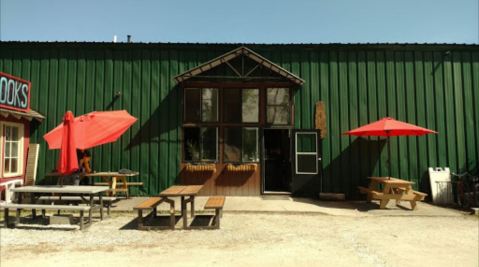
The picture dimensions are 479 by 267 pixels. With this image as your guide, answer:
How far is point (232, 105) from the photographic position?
37.1 feet

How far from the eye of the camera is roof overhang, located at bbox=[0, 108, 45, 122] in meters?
9.04

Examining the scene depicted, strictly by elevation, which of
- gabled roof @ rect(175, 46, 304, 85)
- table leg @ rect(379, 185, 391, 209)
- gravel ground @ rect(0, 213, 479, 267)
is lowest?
gravel ground @ rect(0, 213, 479, 267)

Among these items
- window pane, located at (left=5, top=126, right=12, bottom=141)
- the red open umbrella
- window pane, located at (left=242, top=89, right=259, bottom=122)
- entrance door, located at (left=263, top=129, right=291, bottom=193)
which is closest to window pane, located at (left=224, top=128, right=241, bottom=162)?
window pane, located at (left=242, top=89, right=259, bottom=122)

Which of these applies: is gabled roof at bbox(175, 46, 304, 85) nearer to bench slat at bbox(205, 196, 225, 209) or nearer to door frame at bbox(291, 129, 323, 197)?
door frame at bbox(291, 129, 323, 197)

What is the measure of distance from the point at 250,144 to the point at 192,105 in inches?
89.7

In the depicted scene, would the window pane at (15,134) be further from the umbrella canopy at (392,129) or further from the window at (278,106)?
the umbrella canopy at (392,129)

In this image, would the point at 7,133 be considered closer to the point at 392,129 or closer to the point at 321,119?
the point at 321,119

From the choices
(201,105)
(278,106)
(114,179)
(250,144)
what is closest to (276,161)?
(250,144)

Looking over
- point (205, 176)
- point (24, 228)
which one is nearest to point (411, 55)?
point (205, 176)

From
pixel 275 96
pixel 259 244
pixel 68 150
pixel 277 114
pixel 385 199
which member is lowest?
pixel 259 244

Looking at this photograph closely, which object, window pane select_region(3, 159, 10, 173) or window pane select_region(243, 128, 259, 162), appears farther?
window pane select_region(243, 128, 259, 162)

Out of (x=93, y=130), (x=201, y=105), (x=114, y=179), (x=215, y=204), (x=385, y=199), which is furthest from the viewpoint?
(x=201, y=105)

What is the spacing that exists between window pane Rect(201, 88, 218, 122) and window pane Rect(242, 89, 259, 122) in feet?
3.00

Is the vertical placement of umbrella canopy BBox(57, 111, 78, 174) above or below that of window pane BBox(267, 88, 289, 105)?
below
